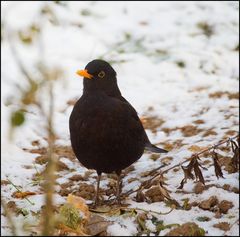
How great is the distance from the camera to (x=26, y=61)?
23.5 ft

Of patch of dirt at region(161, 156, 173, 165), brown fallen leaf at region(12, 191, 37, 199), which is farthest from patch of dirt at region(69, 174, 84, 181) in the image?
patch of dirt at region(161, 156, 173, 165)

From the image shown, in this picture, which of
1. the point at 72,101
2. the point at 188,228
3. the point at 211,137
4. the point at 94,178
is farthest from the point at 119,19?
the point at 188,228

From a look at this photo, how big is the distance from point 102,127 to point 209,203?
891 mm

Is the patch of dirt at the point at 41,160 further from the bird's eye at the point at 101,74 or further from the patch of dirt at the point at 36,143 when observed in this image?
the bird's eye at the point at 101,74

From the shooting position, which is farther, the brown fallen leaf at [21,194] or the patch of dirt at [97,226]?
the brown fallen leaf at [21,194]

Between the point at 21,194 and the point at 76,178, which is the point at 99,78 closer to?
the point at 76,178

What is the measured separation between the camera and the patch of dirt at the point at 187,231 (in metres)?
2.92

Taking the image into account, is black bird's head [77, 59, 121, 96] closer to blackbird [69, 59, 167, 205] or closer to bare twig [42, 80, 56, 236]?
blackbird [69, 59, 167, 205]

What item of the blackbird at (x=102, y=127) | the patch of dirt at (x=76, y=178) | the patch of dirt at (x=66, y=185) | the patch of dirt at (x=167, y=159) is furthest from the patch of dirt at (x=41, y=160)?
the patch of dirt at (x=167, y=159)

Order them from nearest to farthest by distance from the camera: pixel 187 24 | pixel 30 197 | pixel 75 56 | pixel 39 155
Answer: pixel 30 197, pixel 39 155, pixel 75 56, pixel 187 24

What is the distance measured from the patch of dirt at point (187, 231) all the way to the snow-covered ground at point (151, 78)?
3.8 inches

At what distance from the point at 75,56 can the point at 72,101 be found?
4.63 feet

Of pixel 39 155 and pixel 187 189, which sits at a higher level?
Answer: pixel 39 155

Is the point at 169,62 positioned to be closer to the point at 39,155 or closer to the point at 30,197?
the point at 39,155
